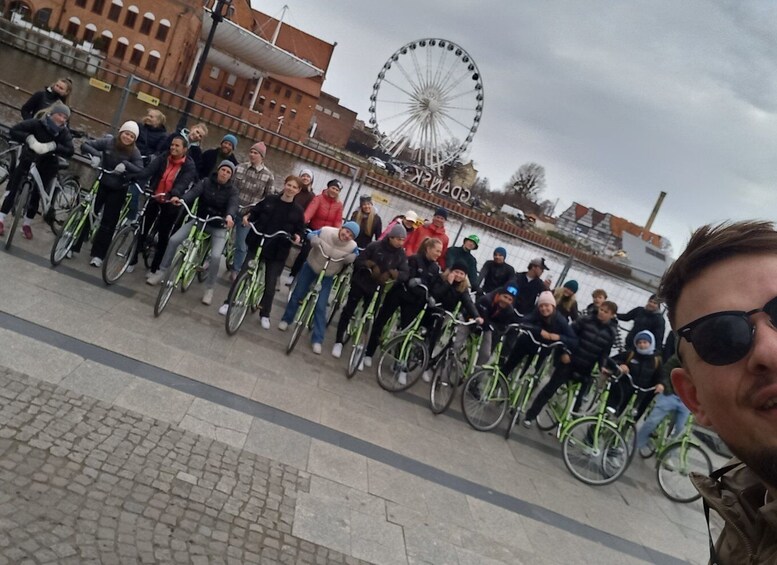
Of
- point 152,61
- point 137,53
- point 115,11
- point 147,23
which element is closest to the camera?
point 115,11

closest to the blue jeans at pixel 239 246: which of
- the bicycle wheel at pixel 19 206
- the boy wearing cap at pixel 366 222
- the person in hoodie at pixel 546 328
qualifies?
the boy wearing cap at pixel 366 222

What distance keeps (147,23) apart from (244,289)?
51.4 m

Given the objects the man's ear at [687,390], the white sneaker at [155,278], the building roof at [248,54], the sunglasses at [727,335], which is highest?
the building roof at [248,54]

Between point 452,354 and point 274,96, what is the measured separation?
69.9 metres

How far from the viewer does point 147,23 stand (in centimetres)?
5100

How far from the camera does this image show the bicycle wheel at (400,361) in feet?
26.8

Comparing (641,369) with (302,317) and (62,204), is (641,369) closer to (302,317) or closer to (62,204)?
(302,317)

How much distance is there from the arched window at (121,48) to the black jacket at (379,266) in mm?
51464

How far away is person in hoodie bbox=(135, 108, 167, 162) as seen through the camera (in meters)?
9.36

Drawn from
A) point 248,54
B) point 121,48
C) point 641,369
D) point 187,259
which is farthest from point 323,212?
point 248,54

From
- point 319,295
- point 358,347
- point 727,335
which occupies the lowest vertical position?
point 358,347

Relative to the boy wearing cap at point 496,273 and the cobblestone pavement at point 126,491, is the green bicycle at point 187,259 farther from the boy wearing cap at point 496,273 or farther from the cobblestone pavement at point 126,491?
the boy wearing cap at point 496,273

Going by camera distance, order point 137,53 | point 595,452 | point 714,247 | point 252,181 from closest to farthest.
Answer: point 714,247 → point 595,452 → point 252,181 → point 137,53

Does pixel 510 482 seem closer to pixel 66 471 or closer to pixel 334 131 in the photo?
pixel 66 471
